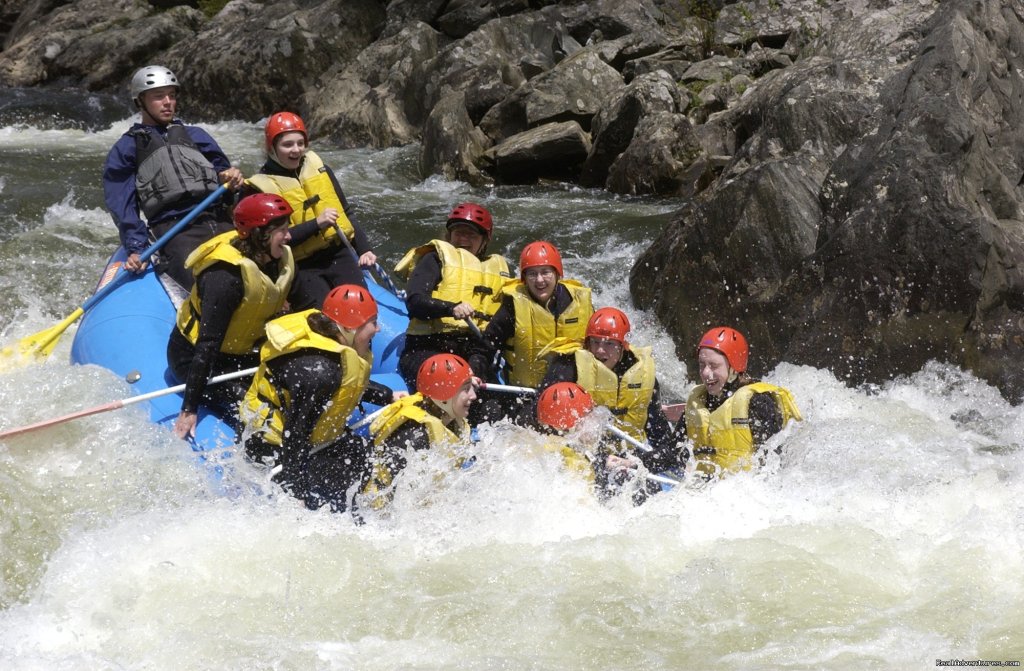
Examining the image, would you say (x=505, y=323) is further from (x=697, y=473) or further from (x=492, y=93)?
(x=492, y=93)

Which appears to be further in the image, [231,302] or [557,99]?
[557,99]

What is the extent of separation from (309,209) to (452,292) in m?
0.96

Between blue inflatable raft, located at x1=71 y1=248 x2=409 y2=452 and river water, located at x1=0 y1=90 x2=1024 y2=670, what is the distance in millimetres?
115

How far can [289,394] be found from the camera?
4594 millimetres

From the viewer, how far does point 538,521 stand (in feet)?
15.4

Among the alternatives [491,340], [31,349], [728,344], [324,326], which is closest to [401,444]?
[324,326]

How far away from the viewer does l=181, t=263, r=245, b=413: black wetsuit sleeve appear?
4867 mm

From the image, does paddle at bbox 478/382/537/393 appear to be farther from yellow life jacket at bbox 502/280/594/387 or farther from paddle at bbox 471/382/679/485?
yellow life jacket at bbox 502/280/594/387

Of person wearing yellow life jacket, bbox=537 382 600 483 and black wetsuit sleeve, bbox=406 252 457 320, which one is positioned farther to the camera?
black wetsuit sleeve, bbox=406 252 457 320

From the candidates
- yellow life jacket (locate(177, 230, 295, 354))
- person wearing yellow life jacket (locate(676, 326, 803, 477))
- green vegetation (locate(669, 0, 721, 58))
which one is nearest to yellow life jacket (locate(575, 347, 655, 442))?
person wearing yellow life jacket (locate(676, 326, 803, 477))

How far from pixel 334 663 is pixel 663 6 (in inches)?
451

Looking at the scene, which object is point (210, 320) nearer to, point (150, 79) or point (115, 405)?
point (115, 405)

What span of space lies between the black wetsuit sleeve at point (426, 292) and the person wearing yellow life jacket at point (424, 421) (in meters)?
0.78

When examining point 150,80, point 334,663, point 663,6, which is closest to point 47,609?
point 334,663
